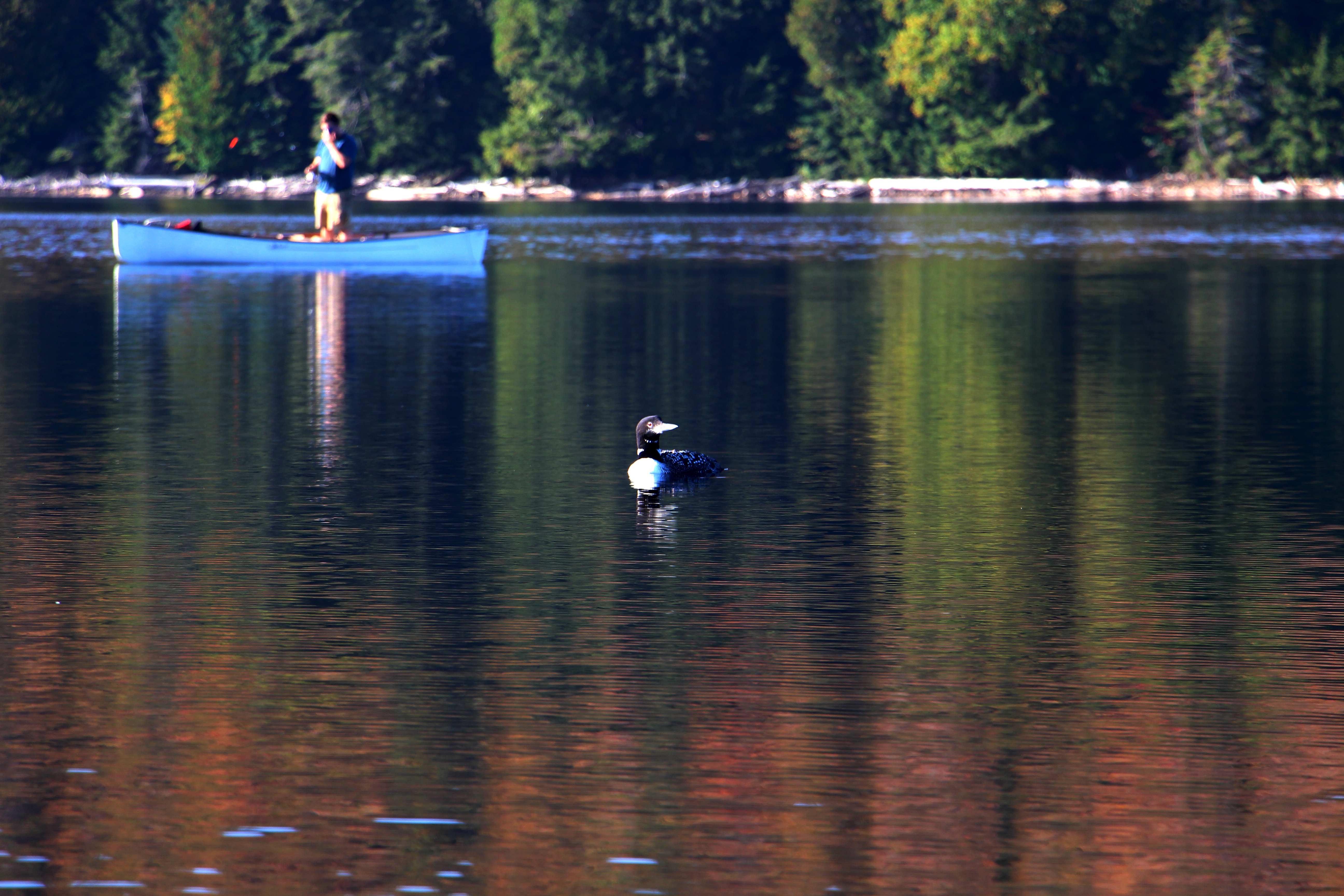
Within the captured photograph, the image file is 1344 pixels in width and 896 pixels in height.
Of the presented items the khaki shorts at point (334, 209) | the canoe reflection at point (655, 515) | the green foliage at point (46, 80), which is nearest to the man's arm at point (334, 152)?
the khaki shorts at point (334, 209)

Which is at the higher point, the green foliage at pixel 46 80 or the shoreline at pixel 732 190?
the green foliage at pixel 46 80

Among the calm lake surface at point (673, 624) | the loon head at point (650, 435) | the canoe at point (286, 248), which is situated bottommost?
the calm lake surface at point (673, 624)

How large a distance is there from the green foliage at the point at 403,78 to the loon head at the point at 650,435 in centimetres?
8278

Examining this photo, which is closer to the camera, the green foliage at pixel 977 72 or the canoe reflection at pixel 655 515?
the canoe reflection at pixel 655 515

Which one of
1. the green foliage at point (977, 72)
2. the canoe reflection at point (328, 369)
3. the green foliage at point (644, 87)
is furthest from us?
the green foliage at point (644, 87)

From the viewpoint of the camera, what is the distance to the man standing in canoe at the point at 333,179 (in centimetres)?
3581

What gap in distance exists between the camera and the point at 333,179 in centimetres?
3709

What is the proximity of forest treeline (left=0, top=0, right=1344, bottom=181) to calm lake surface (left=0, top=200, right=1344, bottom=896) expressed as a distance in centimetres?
6760

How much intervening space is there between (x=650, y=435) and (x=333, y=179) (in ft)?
80.1

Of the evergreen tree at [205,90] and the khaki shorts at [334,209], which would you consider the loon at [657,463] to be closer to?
the khaki shorts at [334,209]

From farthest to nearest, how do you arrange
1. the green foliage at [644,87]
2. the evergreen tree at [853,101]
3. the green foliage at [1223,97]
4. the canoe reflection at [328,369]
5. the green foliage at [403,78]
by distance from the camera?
the green foliage at [403,78] → the green foliage at [644,87] → the evergreen tree at [853,101] → the green foliage at [1223,97] → the canoe reflection at [328,369]

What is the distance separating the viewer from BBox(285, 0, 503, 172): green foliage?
94.4 meters

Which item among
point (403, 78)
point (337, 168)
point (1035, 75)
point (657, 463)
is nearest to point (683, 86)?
point (403, 78)

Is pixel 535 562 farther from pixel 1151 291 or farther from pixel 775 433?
pixel 1151 291
